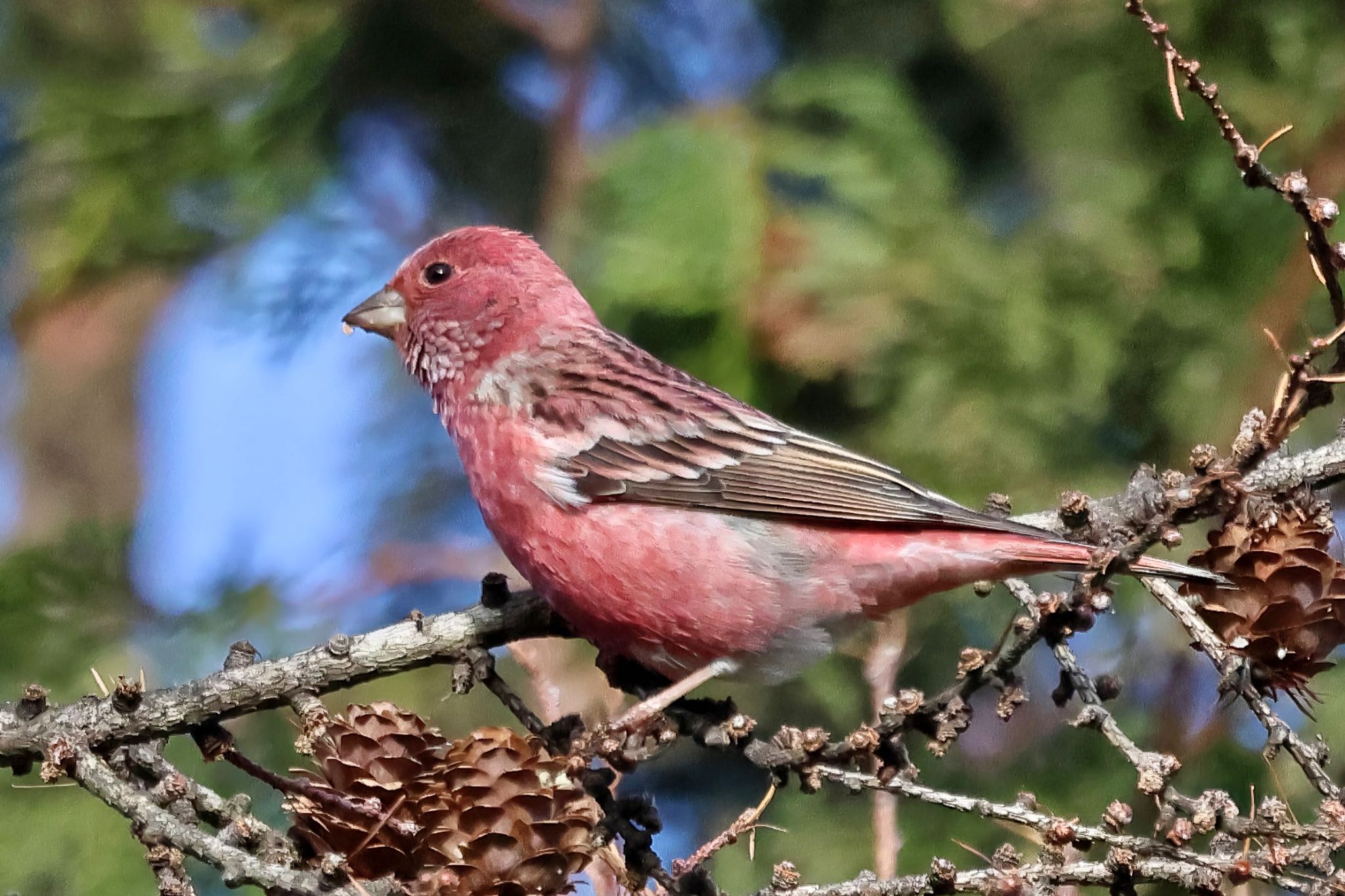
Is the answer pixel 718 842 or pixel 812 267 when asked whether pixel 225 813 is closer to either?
pixel 718 842

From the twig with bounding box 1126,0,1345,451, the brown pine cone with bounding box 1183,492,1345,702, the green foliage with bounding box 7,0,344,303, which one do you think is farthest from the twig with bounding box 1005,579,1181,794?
the green foliage with bounding box 7,0,344,303

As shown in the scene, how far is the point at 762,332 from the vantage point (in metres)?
4.42

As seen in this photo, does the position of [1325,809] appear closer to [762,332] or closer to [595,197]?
[762,332]

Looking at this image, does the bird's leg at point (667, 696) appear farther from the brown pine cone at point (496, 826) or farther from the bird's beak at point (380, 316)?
the bird's beak at point (380, 316)

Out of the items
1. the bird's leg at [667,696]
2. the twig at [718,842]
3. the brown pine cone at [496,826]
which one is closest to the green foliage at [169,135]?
the bird's leg at [667,696]

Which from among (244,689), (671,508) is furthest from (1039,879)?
(671,508)

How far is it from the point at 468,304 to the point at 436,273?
0.64 ft

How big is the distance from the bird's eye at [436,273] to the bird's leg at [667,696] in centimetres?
161

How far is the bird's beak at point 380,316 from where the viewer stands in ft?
13.8

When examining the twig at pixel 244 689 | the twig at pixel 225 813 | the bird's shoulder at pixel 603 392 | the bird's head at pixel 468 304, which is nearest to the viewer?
the twig at pixel 225 813

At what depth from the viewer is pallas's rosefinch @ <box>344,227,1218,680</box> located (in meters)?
3.22

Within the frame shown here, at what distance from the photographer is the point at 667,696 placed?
2.96 m

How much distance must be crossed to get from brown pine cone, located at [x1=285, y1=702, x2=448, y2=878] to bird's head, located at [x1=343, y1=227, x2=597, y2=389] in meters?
1.81

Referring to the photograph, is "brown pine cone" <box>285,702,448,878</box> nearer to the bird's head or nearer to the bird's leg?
the bird's leg
